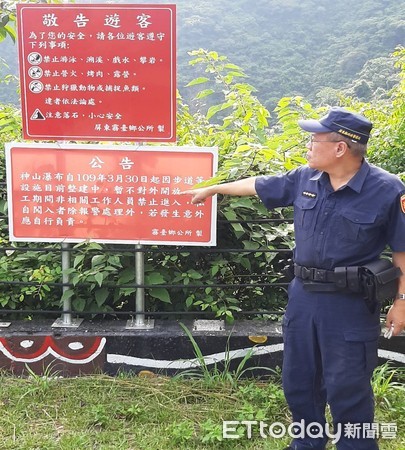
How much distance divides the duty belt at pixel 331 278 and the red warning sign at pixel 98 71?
1421 mm

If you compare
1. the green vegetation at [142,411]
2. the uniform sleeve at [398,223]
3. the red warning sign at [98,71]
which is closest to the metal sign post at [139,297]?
the green vegetation at [142,411]

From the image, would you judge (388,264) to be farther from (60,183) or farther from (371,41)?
(371,41)

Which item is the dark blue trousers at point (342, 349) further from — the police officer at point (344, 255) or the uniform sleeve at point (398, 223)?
the uniform sleeve at point (398, 223)

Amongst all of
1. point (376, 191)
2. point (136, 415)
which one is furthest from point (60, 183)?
point (376, 191)

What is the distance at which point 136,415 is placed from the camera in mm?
2984

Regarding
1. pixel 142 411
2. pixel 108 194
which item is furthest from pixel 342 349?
pixel 108 194

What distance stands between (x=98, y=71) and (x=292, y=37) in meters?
22.8

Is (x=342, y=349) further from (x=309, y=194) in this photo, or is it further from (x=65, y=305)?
(x=65, y=305)

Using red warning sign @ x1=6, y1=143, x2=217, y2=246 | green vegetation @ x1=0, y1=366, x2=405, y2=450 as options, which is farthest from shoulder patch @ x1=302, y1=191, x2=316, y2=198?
green vegetation @ x1=0, y1=366, x2=405, y2=450

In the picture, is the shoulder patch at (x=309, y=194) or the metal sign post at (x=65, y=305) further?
the metal sign post at (x=65, y=305)

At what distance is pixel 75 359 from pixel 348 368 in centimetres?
184

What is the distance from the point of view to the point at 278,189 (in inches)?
103

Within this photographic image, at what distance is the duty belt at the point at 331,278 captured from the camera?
2.26m

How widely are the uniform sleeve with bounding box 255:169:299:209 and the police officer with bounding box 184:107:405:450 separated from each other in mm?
141
